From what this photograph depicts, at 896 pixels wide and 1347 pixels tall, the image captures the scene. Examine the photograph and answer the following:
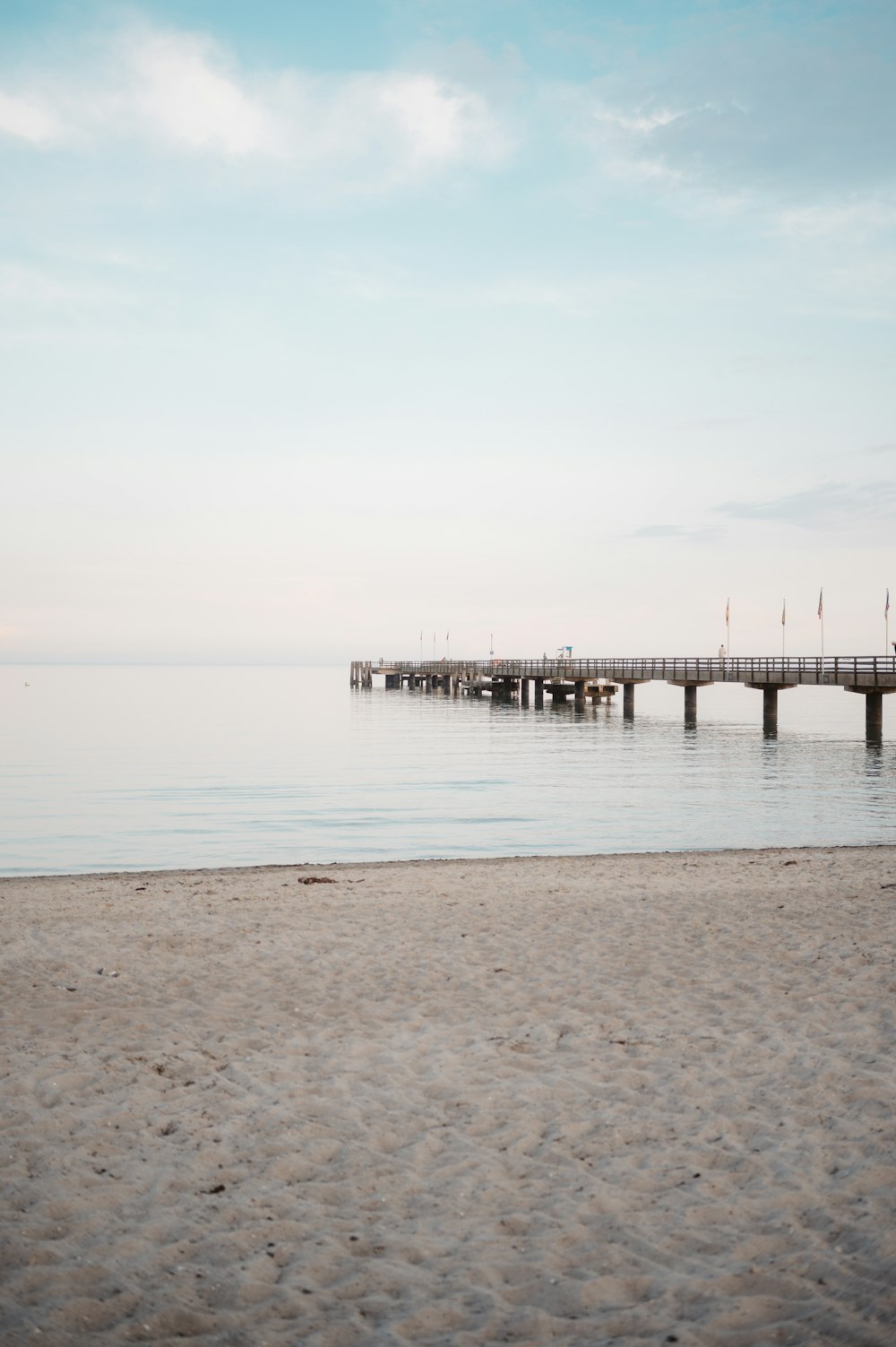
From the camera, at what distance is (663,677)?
58.3 meters

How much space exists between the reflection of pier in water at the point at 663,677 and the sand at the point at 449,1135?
122 ft

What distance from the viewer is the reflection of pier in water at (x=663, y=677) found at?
45750 millimetres

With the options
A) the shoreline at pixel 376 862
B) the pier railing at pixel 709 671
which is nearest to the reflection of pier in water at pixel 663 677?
the pier railing at pixel 709 671

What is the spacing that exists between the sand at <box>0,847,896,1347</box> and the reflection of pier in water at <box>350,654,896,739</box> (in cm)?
3705

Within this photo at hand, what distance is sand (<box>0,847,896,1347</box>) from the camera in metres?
4.43

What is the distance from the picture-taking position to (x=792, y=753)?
4169 cm

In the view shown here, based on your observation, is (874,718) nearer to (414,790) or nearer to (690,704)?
(690,704)

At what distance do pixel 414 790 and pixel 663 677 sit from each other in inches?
1245

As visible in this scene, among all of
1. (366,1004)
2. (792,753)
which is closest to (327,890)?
(366,1004)

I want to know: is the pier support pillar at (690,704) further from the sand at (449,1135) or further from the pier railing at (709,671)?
the sand at (449,1135)

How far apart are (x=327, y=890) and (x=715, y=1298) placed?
10007mm

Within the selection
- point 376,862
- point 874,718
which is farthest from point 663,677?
point 376,862

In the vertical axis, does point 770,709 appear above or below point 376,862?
above

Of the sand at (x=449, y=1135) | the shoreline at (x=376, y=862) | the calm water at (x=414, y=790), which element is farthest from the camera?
the calm water at (x=414, y=790)
